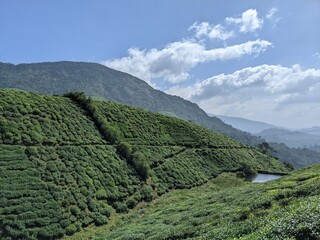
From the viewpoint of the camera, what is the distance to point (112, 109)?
281ft

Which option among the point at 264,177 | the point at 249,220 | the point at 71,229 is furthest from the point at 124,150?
the point at 249,220

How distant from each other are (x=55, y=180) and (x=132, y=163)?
19606 millimetres

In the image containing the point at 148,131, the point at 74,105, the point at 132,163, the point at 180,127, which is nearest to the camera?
the point at 132,163

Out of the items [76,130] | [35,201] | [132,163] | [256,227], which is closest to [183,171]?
[132,163]

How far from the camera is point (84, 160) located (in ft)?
191

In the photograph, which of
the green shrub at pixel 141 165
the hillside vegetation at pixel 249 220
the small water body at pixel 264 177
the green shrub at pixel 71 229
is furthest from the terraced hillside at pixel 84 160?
the small water body at pixel 264 177

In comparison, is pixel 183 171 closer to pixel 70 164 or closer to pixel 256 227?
pixel 70 164

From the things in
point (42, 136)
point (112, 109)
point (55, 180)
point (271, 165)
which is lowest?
point (271, 165)

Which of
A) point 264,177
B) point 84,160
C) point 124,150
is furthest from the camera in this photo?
point 264,177

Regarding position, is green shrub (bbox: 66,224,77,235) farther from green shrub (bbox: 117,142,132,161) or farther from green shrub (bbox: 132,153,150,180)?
green shrub (bbox: 117,142,132,161)

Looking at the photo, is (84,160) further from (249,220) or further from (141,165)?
(249,220)

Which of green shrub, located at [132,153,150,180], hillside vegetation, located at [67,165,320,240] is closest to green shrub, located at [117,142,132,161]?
green shrub, located at [132,153,150,180]

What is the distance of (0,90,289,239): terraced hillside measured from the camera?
42656 mm

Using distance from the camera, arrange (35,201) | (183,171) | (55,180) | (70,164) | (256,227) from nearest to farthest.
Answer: (256,227)
(35,201)
(55,180)
(70,164)
(183,171)
